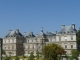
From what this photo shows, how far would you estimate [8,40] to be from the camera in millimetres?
47844

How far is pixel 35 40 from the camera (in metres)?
47.1

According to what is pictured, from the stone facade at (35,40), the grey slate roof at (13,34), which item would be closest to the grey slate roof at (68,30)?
the stone facade at (35,40)

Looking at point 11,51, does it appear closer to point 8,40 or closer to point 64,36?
point 8,40

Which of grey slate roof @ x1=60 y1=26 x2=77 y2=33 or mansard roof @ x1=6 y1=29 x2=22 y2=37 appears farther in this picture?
mansard roof @ x1=6 y1=29 x2=22 y2=37

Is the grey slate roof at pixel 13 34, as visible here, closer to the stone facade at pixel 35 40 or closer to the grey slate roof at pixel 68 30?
the stone facade at pixel 35 40

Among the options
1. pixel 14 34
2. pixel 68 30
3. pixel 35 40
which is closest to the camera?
pixel 68 30

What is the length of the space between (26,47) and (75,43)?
1136cm

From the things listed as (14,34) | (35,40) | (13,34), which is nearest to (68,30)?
(35,40)

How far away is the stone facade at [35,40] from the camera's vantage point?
41125mm

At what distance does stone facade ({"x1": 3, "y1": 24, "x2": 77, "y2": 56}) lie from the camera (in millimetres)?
41125

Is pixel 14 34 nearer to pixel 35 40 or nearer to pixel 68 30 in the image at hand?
pixel 35 40

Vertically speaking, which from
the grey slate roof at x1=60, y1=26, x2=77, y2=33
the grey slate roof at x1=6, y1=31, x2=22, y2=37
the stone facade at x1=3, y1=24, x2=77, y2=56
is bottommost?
the stone facade at x1=3, y1=24, x2=77, y2=56

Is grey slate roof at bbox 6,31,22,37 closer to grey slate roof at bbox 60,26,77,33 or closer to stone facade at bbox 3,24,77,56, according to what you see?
stone facade at bbox 3,24,77,56

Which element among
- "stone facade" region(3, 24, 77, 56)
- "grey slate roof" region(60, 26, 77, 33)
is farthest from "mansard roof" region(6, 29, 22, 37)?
"grey slate roof" region(60, 26, 77, 33)
